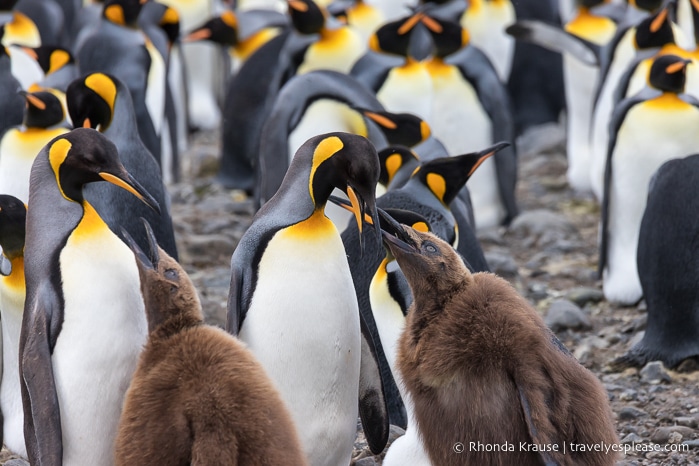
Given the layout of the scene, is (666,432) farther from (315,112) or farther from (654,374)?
(315,112)

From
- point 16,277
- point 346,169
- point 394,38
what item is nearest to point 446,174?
point 346,169

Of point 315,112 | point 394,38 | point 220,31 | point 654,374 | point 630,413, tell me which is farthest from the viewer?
point 220,31

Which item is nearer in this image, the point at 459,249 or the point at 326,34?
the point at 459,249

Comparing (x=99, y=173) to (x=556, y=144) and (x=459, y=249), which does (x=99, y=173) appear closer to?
(x=459, y=249)

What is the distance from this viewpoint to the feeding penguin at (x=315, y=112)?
20.7ft

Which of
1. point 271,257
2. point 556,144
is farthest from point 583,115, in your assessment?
point 271,257

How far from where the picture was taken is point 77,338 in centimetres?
363

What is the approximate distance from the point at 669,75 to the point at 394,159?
1.64m

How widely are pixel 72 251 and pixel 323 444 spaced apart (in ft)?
3.25

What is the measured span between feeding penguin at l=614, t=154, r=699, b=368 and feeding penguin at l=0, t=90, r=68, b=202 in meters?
2.69

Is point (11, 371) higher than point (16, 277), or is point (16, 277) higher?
point (16, 277)

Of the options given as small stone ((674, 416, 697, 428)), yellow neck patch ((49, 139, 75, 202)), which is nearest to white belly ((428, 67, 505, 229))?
small stone ((674, 416, 697, 428))

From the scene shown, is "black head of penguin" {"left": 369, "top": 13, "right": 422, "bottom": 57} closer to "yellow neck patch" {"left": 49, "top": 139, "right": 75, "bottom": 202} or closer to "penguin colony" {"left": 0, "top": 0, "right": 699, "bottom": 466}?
"penguin colony" {"left": 0, "top": 0, "right": 699, "bottom": 466}

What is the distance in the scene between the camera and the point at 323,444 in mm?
3832
